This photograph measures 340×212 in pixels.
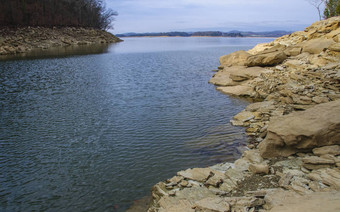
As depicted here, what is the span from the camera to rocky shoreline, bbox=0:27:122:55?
5678cm

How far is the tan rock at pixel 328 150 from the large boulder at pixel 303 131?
211 mm

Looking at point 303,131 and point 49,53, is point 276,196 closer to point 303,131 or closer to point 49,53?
point 303,131

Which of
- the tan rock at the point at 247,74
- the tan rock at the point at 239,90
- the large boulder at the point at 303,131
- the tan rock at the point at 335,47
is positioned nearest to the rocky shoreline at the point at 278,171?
the large boulder at the point at 303,131

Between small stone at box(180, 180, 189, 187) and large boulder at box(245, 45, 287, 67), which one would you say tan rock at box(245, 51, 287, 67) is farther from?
small stone at box(180, 180, 189, 187)

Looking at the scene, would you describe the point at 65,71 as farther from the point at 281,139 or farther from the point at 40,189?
the point at 281,139

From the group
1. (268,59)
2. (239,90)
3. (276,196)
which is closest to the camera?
(276,196)

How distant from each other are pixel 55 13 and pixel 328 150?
98.3 m

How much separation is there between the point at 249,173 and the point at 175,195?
256cm

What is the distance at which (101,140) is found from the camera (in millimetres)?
13039

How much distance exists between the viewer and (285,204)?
19.2ft

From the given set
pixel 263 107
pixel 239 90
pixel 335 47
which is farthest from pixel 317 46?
pixel 263 107

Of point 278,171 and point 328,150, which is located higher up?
point 328,150

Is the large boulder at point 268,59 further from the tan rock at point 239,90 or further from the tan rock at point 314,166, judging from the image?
the tan rock at point 314,166

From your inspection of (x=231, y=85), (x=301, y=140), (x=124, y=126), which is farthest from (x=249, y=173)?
(x=231, y=85)
